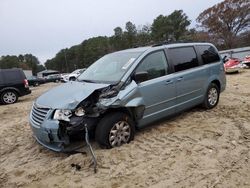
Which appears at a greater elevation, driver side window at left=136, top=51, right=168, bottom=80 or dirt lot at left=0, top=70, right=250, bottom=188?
driver side window at left=136, top=51, right=168, bottom=80

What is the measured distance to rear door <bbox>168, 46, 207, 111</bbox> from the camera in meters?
5.64

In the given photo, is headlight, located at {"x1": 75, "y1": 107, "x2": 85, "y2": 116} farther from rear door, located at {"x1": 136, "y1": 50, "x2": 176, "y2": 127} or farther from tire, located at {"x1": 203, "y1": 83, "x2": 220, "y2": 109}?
tire, located at {"x1": 203, "y1": 83, "x2": 220, "y2": 109}

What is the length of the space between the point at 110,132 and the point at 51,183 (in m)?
1.20

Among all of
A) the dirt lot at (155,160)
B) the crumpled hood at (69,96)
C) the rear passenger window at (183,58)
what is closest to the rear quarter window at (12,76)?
the dirt lot at (155,160)

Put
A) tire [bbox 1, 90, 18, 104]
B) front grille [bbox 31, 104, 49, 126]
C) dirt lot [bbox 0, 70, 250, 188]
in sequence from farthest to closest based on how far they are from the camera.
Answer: tire [bbox 1, 90, 18, 104], front grille [bbox 31, 104, 49, 126], dirt lot [bbox 0, 70, 250, 188]

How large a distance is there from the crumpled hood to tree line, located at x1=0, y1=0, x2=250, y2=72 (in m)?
28.6

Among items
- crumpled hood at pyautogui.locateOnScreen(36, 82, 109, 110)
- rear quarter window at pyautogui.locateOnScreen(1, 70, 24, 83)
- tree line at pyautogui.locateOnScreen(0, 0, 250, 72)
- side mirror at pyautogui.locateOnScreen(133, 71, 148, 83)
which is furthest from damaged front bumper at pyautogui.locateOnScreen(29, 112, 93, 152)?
tree line at pyautogui.locateOnScreen(0, 0, 250, 72)

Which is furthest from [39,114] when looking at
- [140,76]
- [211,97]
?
[211,97]

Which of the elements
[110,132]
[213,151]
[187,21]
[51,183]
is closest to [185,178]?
[213,151]

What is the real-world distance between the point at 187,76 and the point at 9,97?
8850 mm

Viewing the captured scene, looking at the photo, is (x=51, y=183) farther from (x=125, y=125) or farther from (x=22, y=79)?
(x=22, y=79)

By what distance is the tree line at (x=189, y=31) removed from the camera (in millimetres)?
44062

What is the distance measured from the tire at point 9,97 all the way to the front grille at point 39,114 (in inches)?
309

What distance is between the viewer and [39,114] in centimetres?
454
